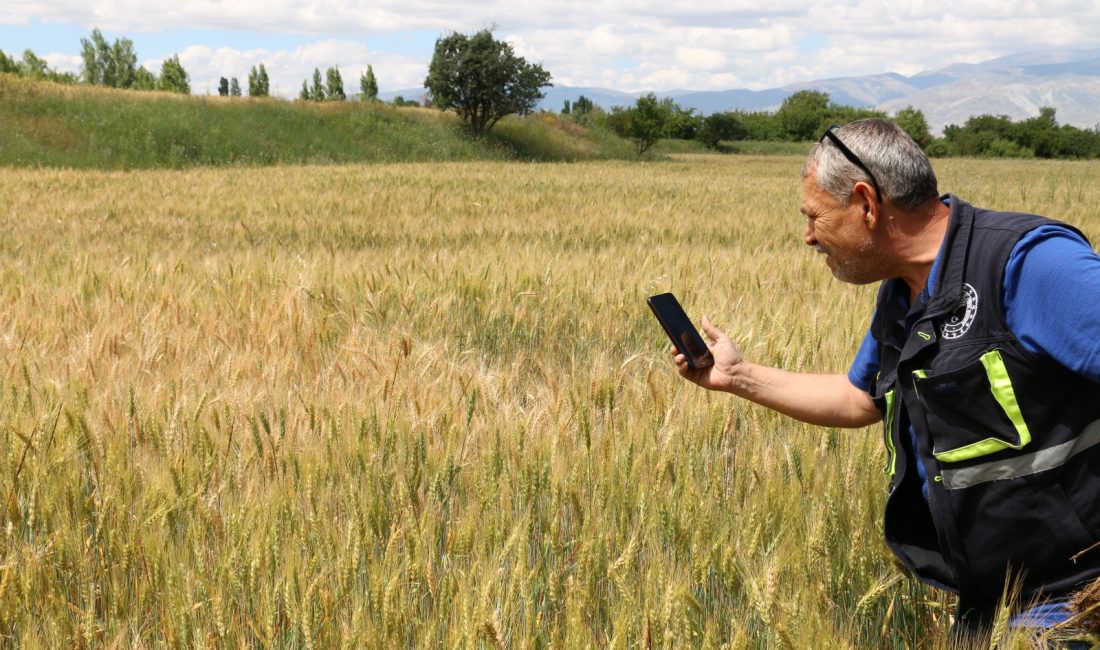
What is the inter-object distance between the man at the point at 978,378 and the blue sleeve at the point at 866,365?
0.17m

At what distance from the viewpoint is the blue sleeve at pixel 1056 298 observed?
134 centimetres

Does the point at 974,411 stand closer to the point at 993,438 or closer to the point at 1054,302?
the point at 993,438

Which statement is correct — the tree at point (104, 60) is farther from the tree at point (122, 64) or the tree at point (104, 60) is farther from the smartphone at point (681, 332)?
the smartphone at point (681, 332)

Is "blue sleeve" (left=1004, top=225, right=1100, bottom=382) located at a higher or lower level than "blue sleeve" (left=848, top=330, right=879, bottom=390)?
higher

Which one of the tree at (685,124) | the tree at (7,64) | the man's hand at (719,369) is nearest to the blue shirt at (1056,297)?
the man's hand at (719,369)

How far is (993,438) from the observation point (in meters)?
1.45

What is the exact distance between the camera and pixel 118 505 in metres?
1.72

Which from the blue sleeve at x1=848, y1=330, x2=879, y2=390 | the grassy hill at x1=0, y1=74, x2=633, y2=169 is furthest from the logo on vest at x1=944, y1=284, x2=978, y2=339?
the grassy hill at x1=0, y1=74, x2=633, y2=169

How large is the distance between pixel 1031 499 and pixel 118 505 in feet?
5.48

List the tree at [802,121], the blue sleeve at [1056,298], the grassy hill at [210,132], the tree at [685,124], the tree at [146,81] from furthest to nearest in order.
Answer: the tree at [802,121]
the tree at [685,124]
the tree at [146,81]
the grassy hill at [210,132]
the blue sleeve at [1056,298]

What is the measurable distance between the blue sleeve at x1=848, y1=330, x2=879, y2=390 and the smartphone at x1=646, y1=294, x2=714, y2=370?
322 mm

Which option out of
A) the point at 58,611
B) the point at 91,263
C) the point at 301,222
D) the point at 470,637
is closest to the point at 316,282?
the point at 91,263

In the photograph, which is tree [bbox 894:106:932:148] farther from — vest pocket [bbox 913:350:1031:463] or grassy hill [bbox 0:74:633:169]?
vest pocket [bbox 913:350:1031:463]

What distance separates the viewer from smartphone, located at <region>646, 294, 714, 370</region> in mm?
1946
